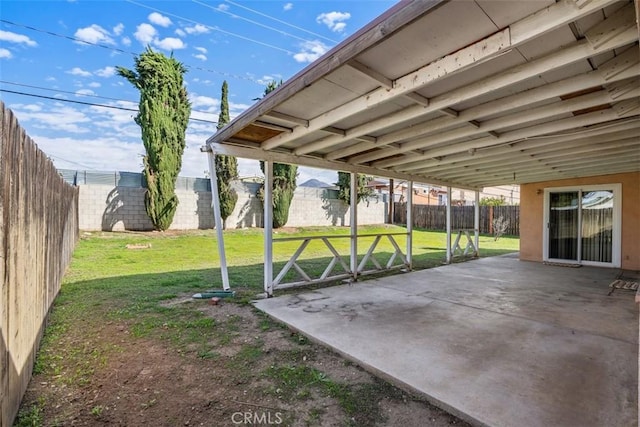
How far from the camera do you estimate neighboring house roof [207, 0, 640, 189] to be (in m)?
1.86

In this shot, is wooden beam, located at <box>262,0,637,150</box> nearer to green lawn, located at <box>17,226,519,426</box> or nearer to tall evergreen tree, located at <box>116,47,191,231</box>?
green lawn, located at <box>17,226,519,426</box>

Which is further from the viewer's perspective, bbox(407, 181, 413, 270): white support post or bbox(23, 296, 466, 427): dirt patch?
bbox(407, 181, 413, 270): white support post

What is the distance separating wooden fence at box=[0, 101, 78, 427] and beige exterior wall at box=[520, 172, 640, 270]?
33.2ft

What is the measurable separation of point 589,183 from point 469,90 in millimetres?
7266

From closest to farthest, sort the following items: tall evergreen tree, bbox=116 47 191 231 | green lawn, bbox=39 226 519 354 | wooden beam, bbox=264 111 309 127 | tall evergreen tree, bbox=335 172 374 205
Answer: wooden beam, bbox=264 111 309 127 → green lawn, bbox=39 226 519 354 → tall evergreen tree, bbox=116 47 191 231 → tall evergreen tree, bbox=335 172 374 205

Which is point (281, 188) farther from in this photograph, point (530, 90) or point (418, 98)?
point (530, 90)

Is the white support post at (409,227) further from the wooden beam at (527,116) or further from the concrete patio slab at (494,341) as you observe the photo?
the wooden beam at (527,116)

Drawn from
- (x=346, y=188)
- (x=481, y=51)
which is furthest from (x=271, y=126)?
(x=346, y=188)

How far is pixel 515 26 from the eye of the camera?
191cm

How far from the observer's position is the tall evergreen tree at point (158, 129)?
11.7 meters

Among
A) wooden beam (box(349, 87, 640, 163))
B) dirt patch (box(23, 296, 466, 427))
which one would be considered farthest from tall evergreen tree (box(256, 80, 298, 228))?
dirt patch (box(23, 296, 466, 427))

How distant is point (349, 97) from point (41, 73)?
12106 millimetres

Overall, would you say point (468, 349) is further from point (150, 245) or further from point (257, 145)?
point (150, 245)

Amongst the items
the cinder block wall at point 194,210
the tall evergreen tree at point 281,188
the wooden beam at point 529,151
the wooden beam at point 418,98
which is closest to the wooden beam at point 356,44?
the wooden beam at point 418,98
